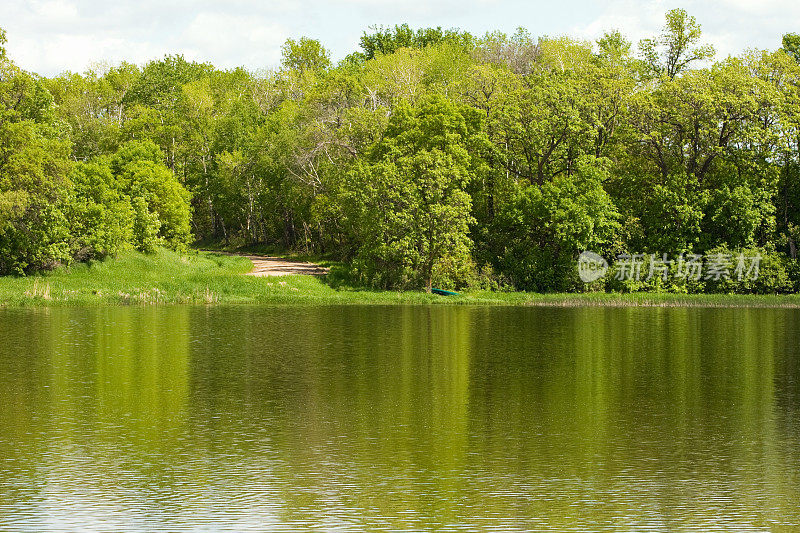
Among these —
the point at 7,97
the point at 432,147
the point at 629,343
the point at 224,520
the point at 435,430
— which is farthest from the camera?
the point at 432,147

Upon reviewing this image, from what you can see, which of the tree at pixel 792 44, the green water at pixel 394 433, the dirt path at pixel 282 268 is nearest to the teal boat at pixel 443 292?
the dirt path at pixel 282 268

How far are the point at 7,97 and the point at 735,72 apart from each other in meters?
49.1

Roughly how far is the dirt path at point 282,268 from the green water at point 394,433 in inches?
1159

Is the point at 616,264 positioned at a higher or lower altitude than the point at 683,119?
lower

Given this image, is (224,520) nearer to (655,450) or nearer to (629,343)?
(655,450)

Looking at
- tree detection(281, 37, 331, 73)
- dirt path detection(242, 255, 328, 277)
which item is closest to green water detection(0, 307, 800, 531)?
dirt path detection(242, 255, 328, 277)

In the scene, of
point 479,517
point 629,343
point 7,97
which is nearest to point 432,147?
point 7,97

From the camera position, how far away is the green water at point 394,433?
12945 mm

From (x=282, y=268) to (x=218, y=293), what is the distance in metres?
13.6

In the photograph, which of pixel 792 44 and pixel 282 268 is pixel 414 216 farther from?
pixel 792 44

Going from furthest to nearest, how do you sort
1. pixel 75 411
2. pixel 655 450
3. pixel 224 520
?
pixel 75 411 < pixel 655 450 < pixel 224 520

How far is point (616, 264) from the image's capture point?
64.8 metres

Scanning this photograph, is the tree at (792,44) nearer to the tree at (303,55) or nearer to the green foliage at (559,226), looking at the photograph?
the green foliage at (559,226)

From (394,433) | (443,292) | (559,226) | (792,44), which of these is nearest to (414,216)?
(443,292)
